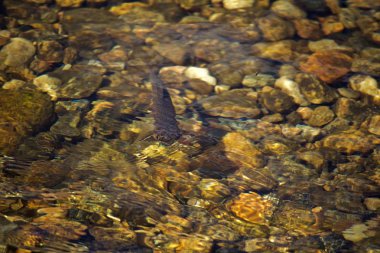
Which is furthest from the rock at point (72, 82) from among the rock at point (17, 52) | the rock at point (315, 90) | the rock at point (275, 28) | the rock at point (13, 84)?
the rock at point (315, 90)

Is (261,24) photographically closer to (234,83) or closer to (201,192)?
(234,83)

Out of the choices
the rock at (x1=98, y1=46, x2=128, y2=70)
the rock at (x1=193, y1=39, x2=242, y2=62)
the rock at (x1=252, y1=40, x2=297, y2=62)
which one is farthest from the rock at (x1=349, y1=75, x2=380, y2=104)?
the rock at (x1=98, y1=46, x2=128, y2=70)

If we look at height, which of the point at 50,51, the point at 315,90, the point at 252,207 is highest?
the point at 50,51

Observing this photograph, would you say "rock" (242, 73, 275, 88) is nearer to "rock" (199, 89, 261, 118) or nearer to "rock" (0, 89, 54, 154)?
"rock" (199, 89, 261, 118)

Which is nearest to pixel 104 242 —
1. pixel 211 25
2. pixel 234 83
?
pixel 234 83

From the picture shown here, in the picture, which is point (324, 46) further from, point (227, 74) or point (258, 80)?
point (227, 74)

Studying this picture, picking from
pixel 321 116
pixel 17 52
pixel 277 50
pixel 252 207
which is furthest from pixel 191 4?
pixel 252 207

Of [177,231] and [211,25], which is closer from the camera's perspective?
[177,231]

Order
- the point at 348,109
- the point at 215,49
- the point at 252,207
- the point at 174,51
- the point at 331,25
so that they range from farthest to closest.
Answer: the point at 331,25, the point at 215,49, the point at 174,51, the point at 348,109, the point at 252,207

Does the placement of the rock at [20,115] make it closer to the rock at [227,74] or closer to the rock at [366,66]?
the rock at [227,74]
